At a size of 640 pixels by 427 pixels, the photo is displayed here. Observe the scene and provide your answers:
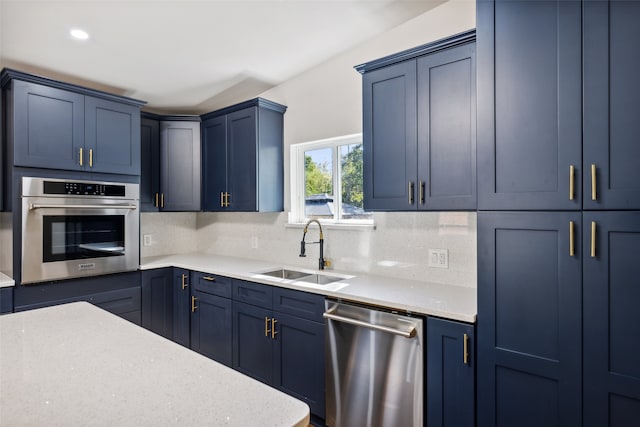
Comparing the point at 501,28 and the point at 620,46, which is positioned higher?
the point at 501,28

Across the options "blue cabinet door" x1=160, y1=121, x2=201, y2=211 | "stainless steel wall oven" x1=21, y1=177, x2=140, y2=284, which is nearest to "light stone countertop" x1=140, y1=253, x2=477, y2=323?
"stainless steel wall oven" x1=21, y1=177, x2=140, y2=284

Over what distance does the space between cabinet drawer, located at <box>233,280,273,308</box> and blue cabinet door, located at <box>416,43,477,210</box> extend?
1.18 metres

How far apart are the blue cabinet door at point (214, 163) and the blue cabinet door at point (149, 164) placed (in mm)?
432

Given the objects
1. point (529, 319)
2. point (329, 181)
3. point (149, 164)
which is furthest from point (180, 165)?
point (529, 319)

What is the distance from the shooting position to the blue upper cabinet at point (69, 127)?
2.44 metres

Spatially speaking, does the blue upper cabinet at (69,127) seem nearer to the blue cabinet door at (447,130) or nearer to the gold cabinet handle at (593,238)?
the blue cabinet door at (447,130)

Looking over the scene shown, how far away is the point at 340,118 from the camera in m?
2.87

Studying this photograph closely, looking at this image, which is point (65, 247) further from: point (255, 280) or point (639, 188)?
point (639, 188)

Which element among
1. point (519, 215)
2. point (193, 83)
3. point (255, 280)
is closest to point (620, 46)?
point (519, 215)

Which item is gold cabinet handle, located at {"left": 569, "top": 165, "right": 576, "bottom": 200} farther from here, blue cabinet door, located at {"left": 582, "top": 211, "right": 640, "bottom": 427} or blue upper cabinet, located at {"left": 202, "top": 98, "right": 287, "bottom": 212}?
blue upper cabinet, located at {"left": 202, "top": 98, "right": 287, "bottom": 212}

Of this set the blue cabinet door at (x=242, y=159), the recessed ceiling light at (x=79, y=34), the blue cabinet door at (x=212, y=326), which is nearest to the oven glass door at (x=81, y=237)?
the blue cabinet door at (x=212, y=326)

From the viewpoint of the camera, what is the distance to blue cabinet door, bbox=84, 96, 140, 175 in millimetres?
2766

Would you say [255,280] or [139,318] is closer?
[255,280]

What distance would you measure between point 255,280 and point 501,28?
2.04 metres
